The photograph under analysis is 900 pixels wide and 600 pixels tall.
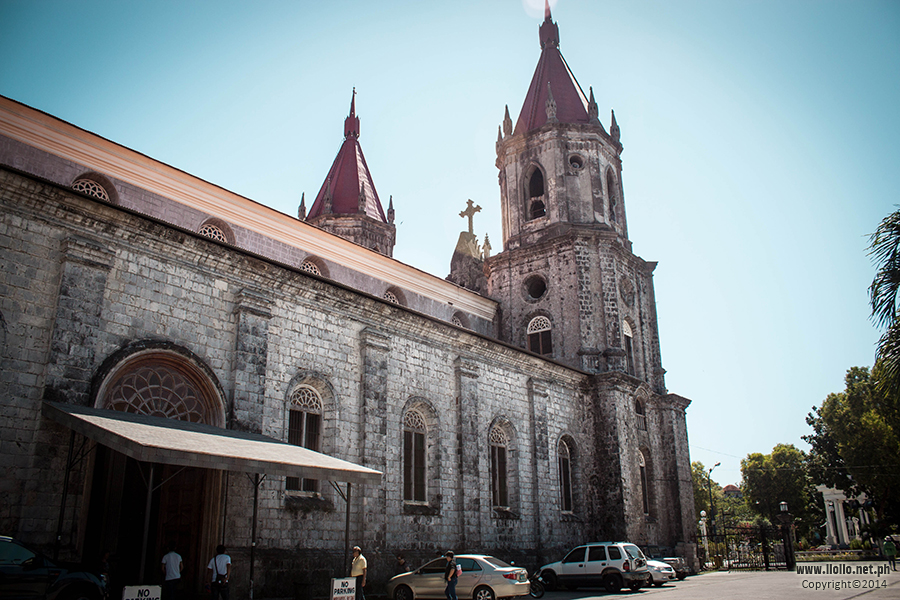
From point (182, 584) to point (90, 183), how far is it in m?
10.3

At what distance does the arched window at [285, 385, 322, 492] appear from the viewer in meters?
14.1

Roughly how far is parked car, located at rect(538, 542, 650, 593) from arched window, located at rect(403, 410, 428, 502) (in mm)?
4414

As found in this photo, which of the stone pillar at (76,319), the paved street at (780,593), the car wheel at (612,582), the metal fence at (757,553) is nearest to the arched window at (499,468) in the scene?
the paved street at (780,593)

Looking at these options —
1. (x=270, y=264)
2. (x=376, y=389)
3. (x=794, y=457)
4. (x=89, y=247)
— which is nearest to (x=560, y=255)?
(x=376, y=389)

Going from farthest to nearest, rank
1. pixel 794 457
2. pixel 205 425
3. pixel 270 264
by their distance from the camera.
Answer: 1. pixel 794 457
2. pixel 270 264
3. pixel 205 425

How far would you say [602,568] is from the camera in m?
17.0

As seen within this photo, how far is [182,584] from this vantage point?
12055mm

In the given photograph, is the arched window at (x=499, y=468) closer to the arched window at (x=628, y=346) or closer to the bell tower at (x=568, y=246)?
the bell tower at (x=568, y=246)

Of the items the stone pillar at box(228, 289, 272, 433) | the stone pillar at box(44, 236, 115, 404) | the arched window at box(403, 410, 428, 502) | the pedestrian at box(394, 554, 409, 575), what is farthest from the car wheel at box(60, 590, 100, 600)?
the arched window at box(403, 410, 428, 502)

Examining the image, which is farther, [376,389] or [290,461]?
[376,389]

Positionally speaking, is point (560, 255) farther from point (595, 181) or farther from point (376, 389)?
point (376, 389)

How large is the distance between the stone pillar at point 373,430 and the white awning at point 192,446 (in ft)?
9.62

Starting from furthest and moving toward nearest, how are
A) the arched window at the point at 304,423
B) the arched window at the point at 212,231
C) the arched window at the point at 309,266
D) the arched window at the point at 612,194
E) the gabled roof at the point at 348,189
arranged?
the gabled roof at the point at 348,189 < the arched window at the point at 612,194 < the arched window at the point at 309,266 < the arched window at the point at 212,231 < the arched window at the point at 304,423

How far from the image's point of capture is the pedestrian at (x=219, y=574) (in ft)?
33.9
